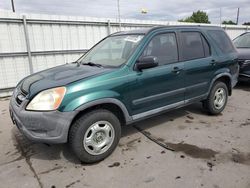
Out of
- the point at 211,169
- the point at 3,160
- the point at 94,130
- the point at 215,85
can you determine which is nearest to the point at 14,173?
the point at 3,160

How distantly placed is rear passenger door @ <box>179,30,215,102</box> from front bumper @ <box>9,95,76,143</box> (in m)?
2.29

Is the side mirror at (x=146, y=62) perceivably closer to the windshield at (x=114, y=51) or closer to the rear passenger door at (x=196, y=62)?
the windshield at (x=114, y=51)

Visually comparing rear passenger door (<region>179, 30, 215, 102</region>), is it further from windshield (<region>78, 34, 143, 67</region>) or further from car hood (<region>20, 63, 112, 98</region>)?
car hood (<region>20, 63, 112, 98</region>)

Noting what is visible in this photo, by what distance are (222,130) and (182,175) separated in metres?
1.71

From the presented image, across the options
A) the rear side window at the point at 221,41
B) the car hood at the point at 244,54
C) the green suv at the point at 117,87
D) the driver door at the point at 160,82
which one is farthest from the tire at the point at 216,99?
the car hood at the point at 244,54

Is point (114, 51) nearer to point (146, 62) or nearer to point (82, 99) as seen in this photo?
point (146, 62)

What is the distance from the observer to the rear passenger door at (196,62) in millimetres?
4020

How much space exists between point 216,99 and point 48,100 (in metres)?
3.52

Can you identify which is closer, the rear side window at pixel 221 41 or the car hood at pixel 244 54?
the rear side window at pixel 221 41

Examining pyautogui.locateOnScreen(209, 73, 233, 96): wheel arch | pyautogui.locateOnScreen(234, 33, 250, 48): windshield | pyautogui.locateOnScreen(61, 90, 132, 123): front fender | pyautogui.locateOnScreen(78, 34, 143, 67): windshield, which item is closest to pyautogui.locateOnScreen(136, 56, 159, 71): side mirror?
pyautogui.locateOnScreen(78, 34, 143, 67): windshield

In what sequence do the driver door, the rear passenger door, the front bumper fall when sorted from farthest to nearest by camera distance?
1. the rear passenger door
2. the driver door
3. the front bumper

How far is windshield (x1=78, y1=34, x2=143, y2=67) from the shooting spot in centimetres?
347

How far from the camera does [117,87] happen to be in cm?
309

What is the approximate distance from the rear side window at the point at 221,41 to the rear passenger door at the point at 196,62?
0.30 meters
